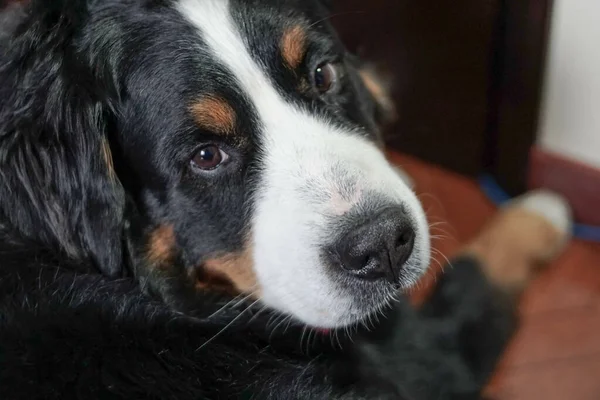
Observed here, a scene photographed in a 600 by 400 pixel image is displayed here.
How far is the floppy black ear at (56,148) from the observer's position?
1140 millimetres

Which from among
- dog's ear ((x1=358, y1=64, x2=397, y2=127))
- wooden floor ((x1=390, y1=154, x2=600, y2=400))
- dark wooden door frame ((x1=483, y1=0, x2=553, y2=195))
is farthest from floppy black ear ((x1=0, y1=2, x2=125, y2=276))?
dark wooden door frame ((x1=483, y1=0, x2=553, y2=195))

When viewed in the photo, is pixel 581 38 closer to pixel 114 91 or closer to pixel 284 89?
pixel 284 89

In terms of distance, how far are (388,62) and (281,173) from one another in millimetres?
1014

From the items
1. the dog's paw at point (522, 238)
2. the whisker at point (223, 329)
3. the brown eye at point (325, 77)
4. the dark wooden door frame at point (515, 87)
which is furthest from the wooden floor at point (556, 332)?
the whisker at point (223, 329)

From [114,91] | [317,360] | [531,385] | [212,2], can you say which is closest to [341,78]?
[212,2]

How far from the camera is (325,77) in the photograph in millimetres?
1285

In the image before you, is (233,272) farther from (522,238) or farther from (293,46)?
(522,238)

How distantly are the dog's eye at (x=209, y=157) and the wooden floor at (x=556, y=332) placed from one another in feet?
2.41

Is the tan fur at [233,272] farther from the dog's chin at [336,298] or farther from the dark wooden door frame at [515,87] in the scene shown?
the dark wooden door frame at [515,87]

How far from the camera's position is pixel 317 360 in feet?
3.71

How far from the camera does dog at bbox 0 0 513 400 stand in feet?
3.57

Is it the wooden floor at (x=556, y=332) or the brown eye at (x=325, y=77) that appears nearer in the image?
the brown eye at (x=325, y=77)

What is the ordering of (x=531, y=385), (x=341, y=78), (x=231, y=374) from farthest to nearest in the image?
(x=531, y=385)
(x=341, y=78)
(x=231, y=374)

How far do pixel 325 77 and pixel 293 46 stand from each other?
0.36 feet
